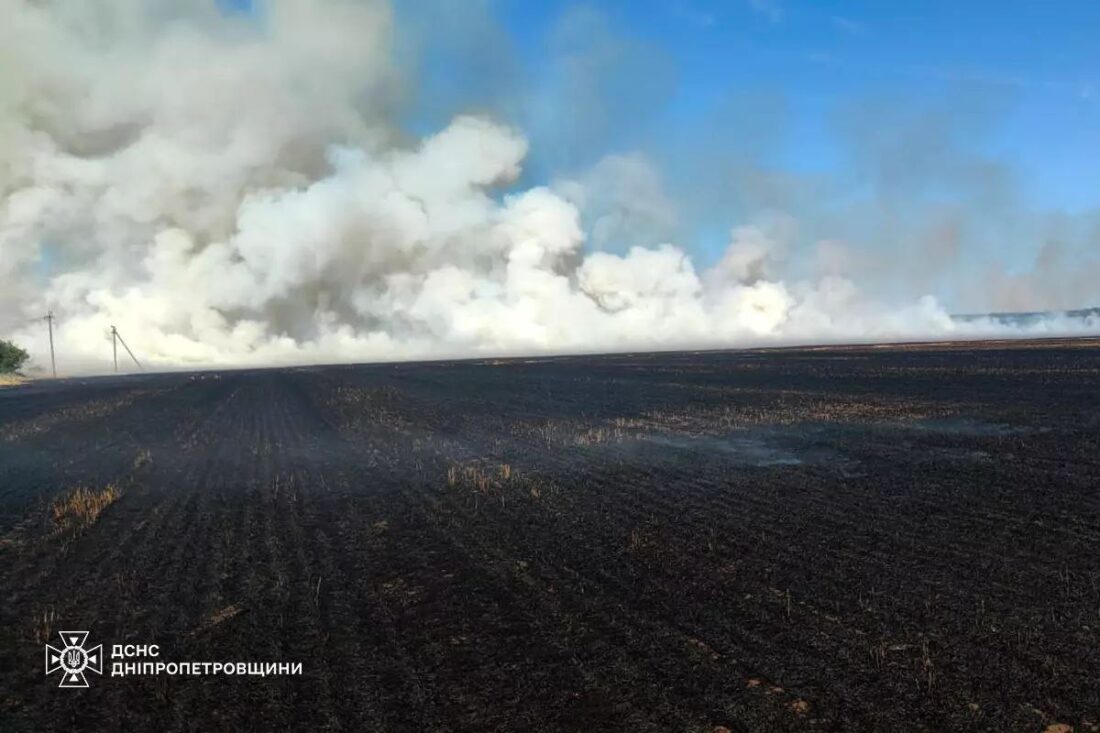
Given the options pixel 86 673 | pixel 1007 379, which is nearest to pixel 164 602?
pixel 86 673

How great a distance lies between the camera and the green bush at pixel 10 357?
10100 centimetres

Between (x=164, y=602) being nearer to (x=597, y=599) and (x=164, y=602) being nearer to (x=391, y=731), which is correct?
(x=391, y=731)

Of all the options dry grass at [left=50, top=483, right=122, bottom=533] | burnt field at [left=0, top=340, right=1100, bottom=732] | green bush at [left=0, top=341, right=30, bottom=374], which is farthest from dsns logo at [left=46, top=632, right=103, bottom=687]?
green bush at [left=0, top=341, right=30, bottom=374]

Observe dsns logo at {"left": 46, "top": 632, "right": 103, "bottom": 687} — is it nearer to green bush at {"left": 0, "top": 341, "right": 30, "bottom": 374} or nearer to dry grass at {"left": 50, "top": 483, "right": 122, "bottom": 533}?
dry grass at {"left": 50, "top": 483, "right": 122, "bottom": 533}

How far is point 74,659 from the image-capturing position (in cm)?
801

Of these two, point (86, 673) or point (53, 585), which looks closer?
point (86, 673)

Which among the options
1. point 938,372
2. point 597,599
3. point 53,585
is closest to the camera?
point 597,599

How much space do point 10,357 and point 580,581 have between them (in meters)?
123

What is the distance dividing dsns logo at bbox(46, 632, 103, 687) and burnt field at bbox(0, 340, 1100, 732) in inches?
6.1

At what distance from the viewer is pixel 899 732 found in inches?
232

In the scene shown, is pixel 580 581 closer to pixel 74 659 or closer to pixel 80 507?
pixel 74 659

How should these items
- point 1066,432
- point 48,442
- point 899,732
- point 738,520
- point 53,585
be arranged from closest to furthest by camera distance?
point 899,732
point 53,585
point 738,520
point 1066,432
point 48,442

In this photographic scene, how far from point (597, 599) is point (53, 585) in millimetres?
8257

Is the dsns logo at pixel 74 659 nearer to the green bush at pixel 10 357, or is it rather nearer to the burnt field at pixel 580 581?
the burnt field at pixel 580 581
